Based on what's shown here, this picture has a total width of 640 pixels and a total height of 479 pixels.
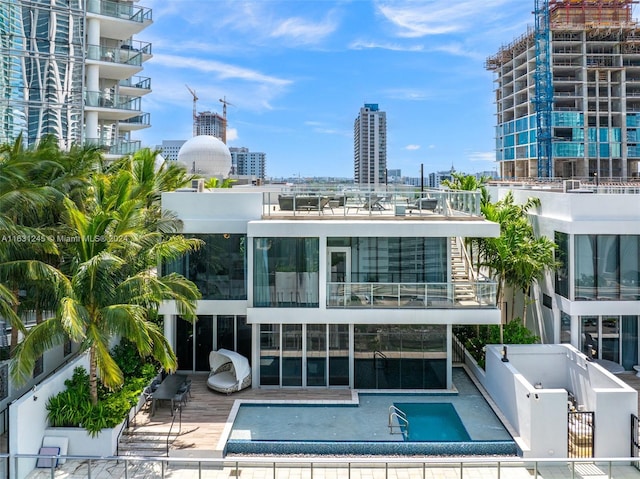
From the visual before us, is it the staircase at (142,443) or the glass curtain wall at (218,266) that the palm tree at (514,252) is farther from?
the staircase at (142,443)

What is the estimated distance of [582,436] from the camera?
1297 cm

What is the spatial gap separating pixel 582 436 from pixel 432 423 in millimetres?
3619

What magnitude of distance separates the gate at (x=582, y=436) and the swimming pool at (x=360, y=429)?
1456 mm

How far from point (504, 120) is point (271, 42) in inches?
→ 2987

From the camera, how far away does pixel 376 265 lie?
17031 mm

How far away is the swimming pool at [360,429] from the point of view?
12797 mm

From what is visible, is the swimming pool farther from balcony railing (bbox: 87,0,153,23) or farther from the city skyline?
balcony railing (bbox: 87,0,153,23)

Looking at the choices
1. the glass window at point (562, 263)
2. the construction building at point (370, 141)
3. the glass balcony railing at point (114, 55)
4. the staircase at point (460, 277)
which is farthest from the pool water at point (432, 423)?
the construction building at point (370, 141)

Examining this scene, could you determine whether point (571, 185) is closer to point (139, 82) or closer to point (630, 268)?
point (630, 268)

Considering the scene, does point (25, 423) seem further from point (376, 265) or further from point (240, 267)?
point (376, 265)

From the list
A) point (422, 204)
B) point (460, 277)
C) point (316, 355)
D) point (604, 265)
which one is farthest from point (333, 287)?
point (604, 265)

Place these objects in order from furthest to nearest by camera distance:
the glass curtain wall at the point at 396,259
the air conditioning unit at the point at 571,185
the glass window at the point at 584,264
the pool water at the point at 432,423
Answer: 1. the air conditioning unit at the point at 571,185
2. the glass window at the point at 584,264
3. the glass curtain wall at the point at 396,259
4. the pool water at the point at 432,423

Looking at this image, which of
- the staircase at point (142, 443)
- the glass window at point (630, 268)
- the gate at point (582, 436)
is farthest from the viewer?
the glass window at point (630, 268)

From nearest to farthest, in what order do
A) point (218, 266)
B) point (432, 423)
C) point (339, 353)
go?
point (432, 423) → point (339, 353) → point (218, 266)
